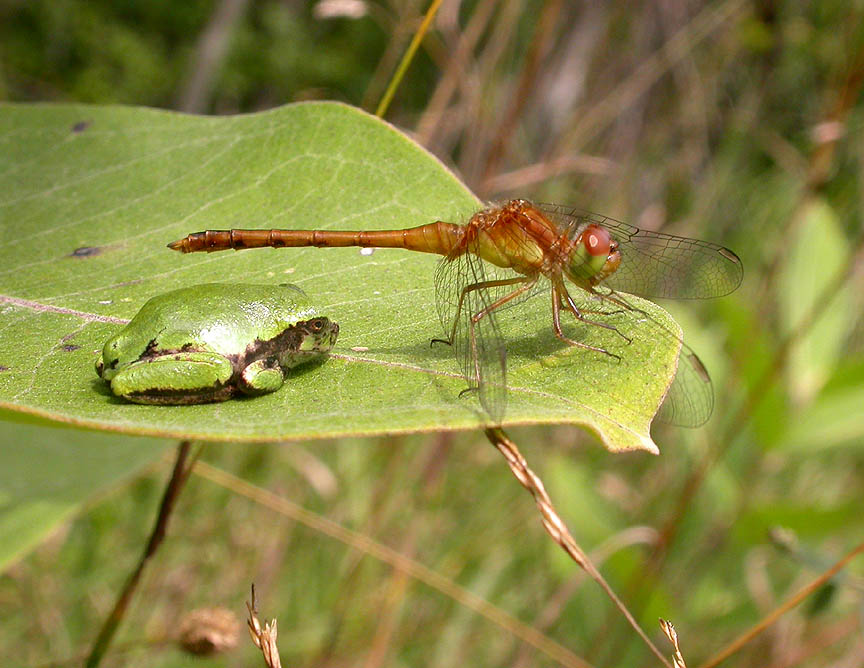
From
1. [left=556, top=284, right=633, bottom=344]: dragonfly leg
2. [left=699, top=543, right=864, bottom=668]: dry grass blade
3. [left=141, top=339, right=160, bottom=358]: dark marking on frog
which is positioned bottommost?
[left=699, top=543, right=864, bottom=668]: dry grass blade

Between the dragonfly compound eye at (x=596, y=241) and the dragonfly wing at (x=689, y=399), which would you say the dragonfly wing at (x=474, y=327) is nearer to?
the dragonfly compound eye at (x=596, y=241)

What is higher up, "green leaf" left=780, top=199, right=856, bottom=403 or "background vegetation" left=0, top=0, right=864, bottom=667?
"green leaf" left=780, top=199, right=856, bottom=403

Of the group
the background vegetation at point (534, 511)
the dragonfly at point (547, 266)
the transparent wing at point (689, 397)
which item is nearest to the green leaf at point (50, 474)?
the background vegetation at point (534, 511)

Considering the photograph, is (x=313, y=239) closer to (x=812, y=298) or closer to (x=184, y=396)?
(x=184, y=396)

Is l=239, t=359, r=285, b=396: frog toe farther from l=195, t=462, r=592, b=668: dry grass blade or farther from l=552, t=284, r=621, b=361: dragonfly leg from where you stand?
l=195, t=462, r=592, b=668: dry grass blade

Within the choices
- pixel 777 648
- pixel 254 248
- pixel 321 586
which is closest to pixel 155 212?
pixel 254 248

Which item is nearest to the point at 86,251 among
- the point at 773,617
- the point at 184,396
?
the point at 184,396

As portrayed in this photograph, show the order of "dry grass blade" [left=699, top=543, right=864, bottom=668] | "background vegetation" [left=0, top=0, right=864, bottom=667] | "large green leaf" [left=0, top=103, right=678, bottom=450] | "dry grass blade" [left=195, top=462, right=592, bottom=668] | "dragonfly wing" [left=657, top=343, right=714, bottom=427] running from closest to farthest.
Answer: "large green leaf" [left=0, top=103, right=678, bottom=450] → "dry grass blade" [left=699, top=543, right=864, bottom=668] → "dragonfly wing" [left=657, top=343, right=714, bottom=427] → "dry grass blade" [left=195, top=462, right=592, bottom=668] → "background vegetation" [left=0, top=0, right=864, bottom=667]

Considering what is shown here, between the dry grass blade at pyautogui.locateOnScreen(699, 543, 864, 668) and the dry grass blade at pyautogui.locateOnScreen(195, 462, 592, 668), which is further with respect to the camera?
the dry grass blade at pyautogui.locateOnScreen(195, 462, 592, 668)

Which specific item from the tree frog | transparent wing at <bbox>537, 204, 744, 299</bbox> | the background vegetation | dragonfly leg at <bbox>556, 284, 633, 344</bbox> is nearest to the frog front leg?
the tree frog
